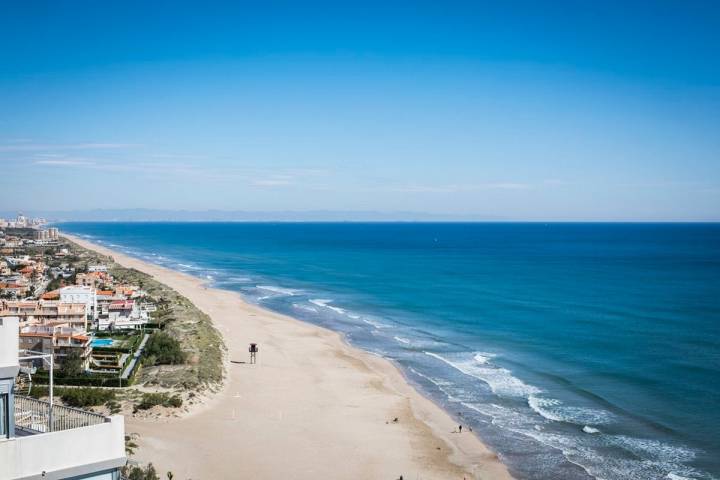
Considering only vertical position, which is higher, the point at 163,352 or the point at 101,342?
the point at 163,352

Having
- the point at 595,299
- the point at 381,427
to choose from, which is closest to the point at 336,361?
the point at 381,427

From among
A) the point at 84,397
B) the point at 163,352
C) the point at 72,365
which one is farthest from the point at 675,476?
the point at 72,365

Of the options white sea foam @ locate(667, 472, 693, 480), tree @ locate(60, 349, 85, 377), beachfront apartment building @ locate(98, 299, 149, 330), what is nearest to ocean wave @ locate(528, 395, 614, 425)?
white sea foam @ locate(667, 472, 693, 480)

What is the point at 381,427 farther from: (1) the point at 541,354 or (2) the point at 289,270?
(2) the point at 289,270

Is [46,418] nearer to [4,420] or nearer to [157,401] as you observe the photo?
[4,420]

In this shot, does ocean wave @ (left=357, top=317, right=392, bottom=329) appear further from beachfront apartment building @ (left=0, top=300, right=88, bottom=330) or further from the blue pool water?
beachfront apartment building @ (left=0, top=300, right=88, bottom=330)

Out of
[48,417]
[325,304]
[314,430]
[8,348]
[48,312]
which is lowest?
[314,430]
